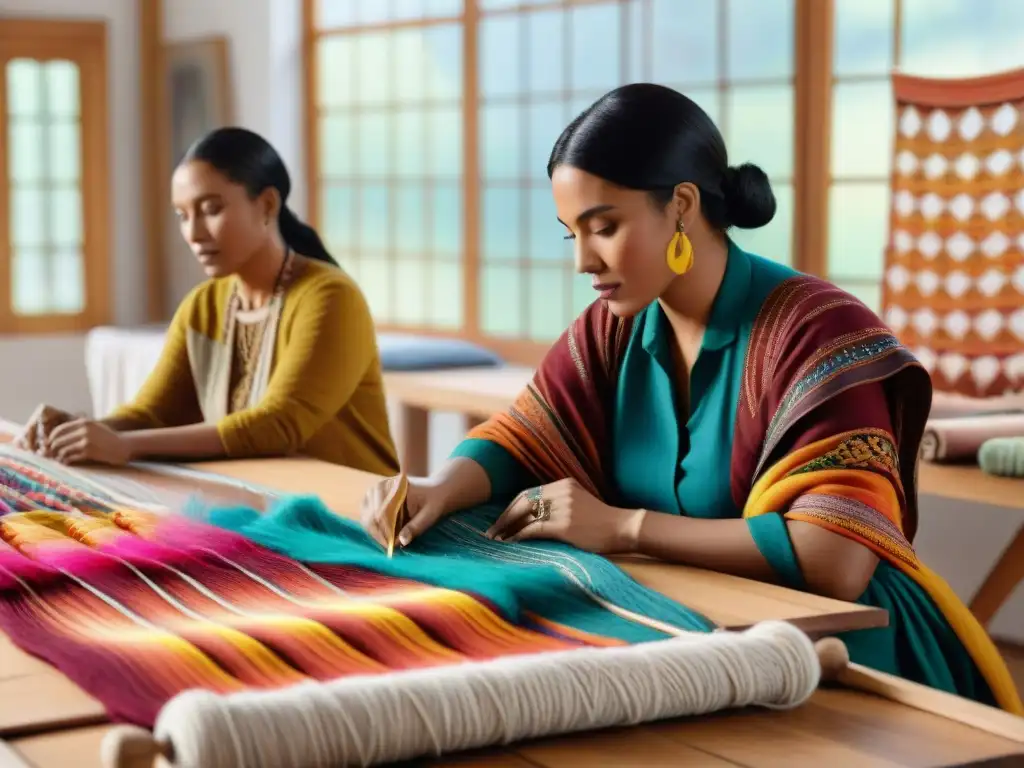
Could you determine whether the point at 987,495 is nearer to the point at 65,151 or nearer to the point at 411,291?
the point at 411,291

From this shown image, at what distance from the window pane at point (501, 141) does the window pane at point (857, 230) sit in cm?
149

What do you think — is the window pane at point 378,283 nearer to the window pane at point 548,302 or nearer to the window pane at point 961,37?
the window pane at point 548,302

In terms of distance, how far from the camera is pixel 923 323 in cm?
377

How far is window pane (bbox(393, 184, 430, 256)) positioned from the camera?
6.09m

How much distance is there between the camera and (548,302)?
5.51m

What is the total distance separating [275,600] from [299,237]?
62.8 inches

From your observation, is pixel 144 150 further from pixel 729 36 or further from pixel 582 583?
pixel 582 583

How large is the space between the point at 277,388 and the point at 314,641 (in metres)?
1.45

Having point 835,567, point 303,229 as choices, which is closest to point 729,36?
point 303,229

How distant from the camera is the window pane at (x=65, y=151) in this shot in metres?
7.01

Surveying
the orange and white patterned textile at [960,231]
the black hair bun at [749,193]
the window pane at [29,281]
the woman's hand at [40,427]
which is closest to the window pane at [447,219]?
the window pane at [29,281]

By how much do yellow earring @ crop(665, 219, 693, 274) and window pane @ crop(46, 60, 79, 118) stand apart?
5.73 m

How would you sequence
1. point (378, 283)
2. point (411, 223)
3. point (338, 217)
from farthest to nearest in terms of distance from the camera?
point (338, 217)
point (378, 283)
point (411, 223)

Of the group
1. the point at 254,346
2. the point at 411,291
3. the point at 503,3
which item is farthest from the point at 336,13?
the point at 254,346
